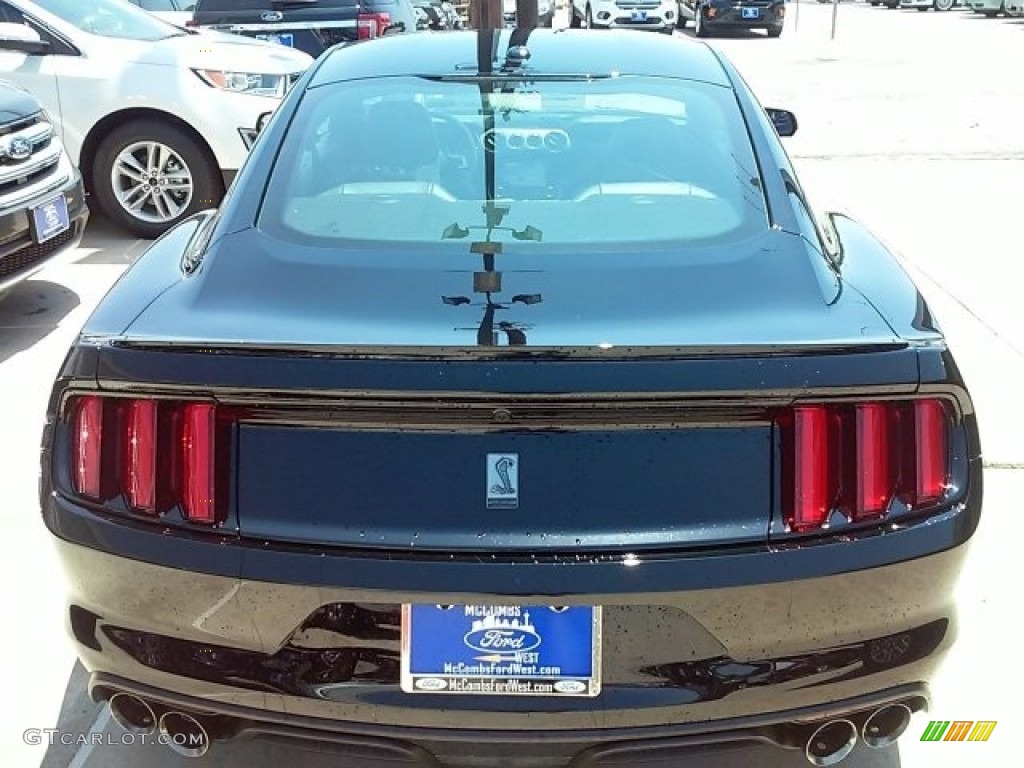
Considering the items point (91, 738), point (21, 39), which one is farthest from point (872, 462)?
point (21, 39)

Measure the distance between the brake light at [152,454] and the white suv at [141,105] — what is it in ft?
17.7

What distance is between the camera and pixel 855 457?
2.04 meters

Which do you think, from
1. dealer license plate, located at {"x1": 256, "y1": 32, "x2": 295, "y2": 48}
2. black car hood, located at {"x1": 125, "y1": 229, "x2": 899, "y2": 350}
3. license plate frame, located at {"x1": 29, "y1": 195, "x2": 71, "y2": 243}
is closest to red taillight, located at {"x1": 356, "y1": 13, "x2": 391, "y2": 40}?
dealer license plate, located at {"x1": 256, "y1": 32, "x2": 295, "y2": 48}

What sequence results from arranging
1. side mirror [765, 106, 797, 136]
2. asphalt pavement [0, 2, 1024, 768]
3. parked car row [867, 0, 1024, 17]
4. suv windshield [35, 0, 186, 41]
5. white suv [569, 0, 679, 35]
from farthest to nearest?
parked car row [867, 0, 1024, 17] < white suv [569, 0, 679, 35] < suv windshield [35, 0, 186, 41] < side mirror [765, 106, 797, 136] < asphalt pavement [0, 2, 1024, 768]

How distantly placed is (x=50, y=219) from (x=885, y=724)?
462cm

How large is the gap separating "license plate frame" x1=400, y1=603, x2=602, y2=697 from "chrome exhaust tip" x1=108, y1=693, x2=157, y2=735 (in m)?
0.57

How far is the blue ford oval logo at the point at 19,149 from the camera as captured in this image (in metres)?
5.30

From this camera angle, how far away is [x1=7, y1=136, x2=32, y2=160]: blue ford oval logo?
17.4ft

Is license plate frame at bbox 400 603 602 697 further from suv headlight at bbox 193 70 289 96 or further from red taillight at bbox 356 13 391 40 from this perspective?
red taillight at bbox 356 13 391 40

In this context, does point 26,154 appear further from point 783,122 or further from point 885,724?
point 885,724

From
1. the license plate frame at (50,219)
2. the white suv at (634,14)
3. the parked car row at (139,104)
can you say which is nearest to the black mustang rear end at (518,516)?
the license plate frame at (50,219)

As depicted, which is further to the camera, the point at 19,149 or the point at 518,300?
the point at 19,149

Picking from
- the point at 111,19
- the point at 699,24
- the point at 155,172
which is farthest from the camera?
the point at 699,24

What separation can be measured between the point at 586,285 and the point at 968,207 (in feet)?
22.7
